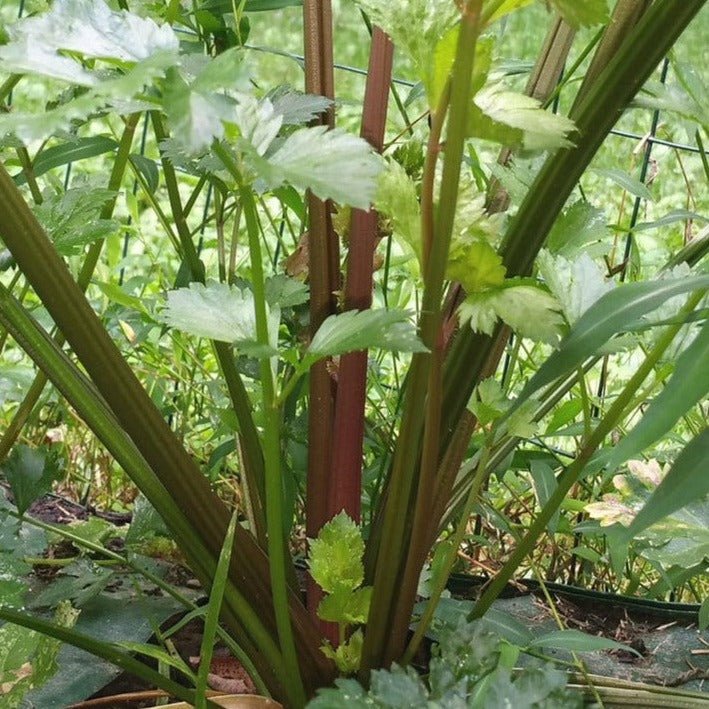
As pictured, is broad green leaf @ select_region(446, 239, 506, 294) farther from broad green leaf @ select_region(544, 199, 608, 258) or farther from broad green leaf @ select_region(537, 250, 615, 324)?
broad green leaf @ select_region(544, 199, 608, 258)

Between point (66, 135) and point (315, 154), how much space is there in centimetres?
43

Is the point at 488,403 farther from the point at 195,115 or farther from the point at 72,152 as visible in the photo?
the point at 72,152

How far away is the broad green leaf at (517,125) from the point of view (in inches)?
19.3

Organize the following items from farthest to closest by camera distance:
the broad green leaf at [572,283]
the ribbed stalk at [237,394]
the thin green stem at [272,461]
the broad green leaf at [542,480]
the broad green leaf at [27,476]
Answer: the broad green leaf at [542,480], the broad green leaf at [27,476], the ribbed stalk at [237,394], the broad green leaf at [572,283], the thin green stem at [272,461]

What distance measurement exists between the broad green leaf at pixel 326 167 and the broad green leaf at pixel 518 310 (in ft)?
0.46

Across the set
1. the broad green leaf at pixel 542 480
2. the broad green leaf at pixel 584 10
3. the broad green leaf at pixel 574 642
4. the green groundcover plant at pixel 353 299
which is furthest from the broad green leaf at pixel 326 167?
the broad green leaf at pixel 542 480

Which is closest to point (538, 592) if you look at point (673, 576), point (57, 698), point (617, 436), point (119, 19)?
point (673, 576)

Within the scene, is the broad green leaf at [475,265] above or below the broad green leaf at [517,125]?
below

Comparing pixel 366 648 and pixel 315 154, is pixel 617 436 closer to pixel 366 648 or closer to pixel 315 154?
pixel 366 648

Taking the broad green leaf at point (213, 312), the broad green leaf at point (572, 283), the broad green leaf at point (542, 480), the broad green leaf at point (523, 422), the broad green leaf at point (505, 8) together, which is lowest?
the broad green leaf at point (542, 480)

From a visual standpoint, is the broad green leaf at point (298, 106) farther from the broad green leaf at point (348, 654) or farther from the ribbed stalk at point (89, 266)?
the broad green leaf at point (348, 654)

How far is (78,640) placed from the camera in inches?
23.5

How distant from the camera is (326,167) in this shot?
1.41 ft

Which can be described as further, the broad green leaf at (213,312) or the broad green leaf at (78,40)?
the broad green leaf at (213,312)
